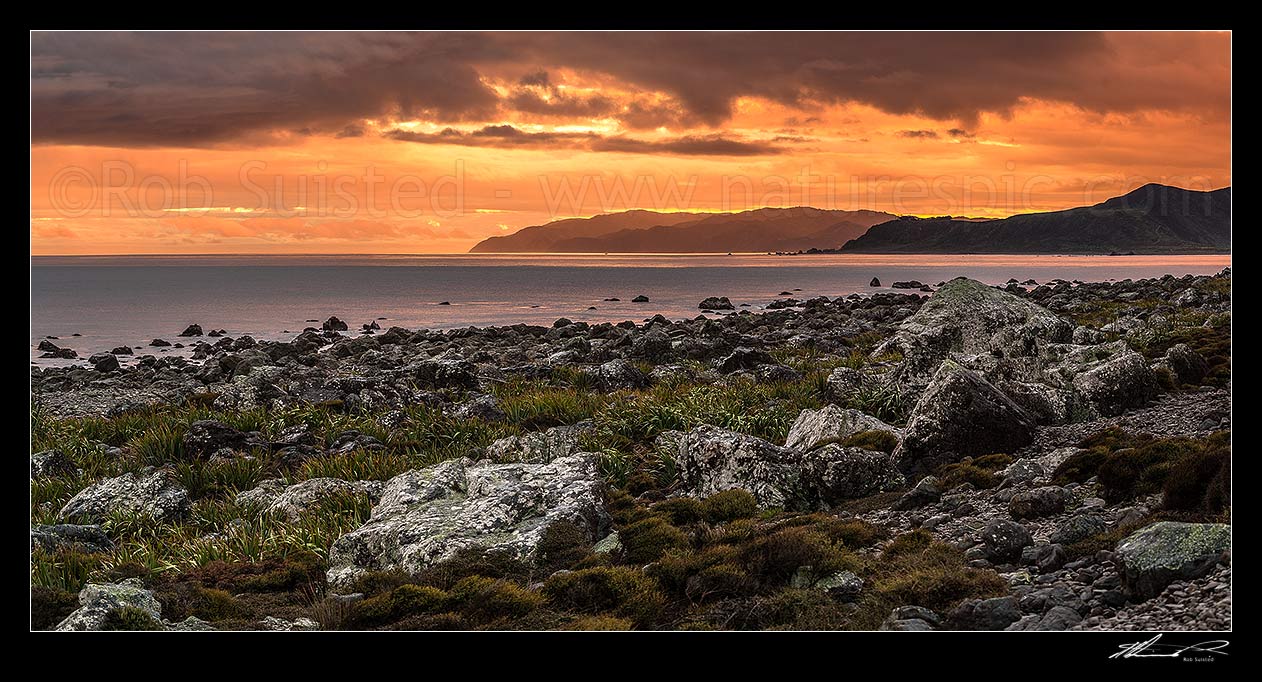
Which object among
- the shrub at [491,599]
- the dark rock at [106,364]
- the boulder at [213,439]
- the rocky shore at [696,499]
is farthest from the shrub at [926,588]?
the dark rock at [106,364]

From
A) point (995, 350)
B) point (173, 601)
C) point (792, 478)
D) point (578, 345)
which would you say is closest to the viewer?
point (173, 601)

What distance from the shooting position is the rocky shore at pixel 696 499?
20.2 feet

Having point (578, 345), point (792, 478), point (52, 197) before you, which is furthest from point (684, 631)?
point (578, 345)

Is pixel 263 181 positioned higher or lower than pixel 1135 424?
higher

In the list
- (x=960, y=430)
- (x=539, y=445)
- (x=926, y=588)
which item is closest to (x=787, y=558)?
(x=926, y=588)

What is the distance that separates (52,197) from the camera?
8.97 m

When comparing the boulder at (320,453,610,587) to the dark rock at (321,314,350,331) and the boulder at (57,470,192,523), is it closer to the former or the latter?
the boulder at (57,470,192,523)

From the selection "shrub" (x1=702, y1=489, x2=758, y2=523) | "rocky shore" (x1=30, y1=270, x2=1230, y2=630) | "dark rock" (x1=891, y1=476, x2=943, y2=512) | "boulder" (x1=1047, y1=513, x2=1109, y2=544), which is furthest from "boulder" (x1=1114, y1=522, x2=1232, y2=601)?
"shrub" (x1=702, y1=489, x2=758, y2=523)

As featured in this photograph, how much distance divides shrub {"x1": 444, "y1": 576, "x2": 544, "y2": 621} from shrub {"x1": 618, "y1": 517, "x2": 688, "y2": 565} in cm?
118

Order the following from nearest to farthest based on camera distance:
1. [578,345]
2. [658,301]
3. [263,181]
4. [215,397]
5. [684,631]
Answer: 1. [684,631]
2. [263,181]
3. [215,397]
4. [578,345]
5. [658,301]

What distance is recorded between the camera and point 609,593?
21.5ft

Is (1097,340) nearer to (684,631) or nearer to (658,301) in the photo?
(684,631)
